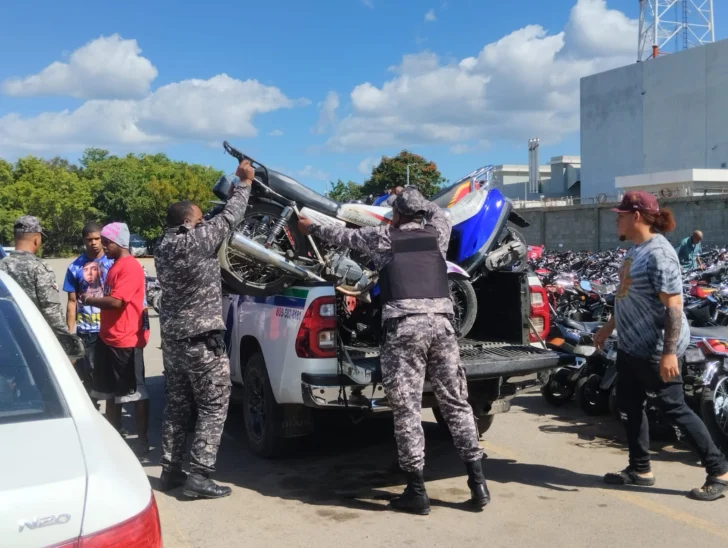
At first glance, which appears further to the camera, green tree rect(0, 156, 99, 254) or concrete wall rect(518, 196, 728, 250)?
green tree rect(0, 156, 99, 254)

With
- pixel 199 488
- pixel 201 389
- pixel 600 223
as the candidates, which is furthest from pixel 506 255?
pixel 600 223

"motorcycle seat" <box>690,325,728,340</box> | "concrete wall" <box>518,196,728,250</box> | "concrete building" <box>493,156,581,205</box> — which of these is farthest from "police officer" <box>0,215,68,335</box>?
"concrete building" <box>493,156,581,205</box>

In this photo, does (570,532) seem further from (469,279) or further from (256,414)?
(256,414)

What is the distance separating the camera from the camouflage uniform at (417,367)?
4824 millimetres

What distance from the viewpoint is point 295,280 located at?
6.01 m

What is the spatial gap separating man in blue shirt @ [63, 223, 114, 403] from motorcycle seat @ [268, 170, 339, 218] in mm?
1728

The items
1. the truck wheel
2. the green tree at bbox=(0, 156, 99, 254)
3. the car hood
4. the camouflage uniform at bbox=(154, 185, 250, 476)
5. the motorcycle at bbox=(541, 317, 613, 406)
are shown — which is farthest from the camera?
the green tree at bbox=(0, 156, 99, 254)

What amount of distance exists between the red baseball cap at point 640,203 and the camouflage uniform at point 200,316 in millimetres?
A: 2709

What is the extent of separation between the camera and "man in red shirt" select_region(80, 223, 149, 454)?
19.7 feet

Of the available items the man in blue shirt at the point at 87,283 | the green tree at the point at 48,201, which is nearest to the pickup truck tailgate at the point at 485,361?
the man in blue shirt at the point at 87,283

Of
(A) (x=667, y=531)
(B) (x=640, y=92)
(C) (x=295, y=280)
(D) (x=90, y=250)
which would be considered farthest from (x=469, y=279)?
(B) (x=640, y=92)

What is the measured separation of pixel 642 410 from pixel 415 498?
1.80m

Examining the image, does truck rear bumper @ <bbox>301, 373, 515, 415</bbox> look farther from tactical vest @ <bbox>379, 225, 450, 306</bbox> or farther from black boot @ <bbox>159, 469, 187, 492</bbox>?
black boot @ <bbox>159, 469, 187, 492</bbox>

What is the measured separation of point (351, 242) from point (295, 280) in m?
1.10
